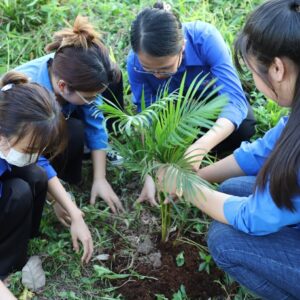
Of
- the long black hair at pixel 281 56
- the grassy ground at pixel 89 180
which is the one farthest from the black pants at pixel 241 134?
the long black hair at pixel 281 56

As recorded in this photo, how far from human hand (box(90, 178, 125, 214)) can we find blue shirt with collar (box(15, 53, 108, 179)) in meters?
0.18

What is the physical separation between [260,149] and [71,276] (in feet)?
3.11

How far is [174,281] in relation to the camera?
1.93 meters

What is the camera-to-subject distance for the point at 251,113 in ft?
8.17

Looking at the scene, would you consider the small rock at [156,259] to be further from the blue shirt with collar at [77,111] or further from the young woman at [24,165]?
the blue shirt with collar at [77,111]

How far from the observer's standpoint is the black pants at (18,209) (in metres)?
1.81

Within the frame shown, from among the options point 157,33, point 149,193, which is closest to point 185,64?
point 157,33

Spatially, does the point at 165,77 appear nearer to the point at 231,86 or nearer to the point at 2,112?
the point at 231,86

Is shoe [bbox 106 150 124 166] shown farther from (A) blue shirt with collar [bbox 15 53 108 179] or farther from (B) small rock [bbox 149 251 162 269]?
(B) small rock [bbox 149 251 162 269]

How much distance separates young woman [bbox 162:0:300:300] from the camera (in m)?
1.36

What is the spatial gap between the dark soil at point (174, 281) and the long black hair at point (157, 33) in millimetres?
853

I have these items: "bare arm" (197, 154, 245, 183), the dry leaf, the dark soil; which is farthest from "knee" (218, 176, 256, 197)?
the dry leaf

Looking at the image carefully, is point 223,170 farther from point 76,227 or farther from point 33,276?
point 33,276

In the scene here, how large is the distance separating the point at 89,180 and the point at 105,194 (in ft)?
0.77
